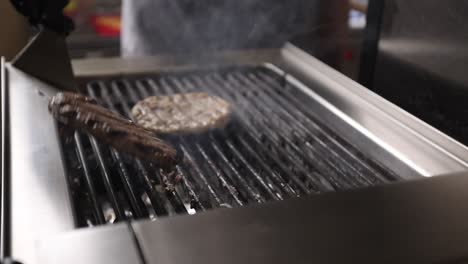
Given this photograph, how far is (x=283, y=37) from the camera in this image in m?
2.70

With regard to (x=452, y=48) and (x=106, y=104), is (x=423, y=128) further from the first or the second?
(x=106, y=104)

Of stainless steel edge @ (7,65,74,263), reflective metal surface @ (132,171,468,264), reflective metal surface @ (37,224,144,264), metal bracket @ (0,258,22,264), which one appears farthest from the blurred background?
metal bracket @ (0,258,22,264)

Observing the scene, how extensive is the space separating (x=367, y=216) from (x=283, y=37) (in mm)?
1989

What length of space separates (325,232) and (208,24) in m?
2.04

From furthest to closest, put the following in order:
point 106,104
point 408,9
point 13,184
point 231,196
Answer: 1. point 106,104
2. point 408,9
3. point 231,196
4. point 13,184

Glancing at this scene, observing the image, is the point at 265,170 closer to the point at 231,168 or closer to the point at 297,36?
the point at 231,168

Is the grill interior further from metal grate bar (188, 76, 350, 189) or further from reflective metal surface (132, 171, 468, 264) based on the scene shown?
reflective metal surface (132, 171, 468, 264)

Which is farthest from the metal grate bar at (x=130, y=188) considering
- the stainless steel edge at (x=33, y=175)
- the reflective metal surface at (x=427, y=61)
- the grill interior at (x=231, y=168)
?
the reflective metal surface at (x=427, y=61)

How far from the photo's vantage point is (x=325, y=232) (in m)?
0.77

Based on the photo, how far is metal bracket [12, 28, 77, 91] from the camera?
4.75 ft

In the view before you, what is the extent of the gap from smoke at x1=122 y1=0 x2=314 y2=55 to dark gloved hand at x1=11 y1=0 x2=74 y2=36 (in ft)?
2.90

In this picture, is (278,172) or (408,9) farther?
(408,9)

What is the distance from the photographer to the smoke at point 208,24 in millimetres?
2586

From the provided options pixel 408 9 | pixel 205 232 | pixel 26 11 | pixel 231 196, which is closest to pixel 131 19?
pixel 26 11
